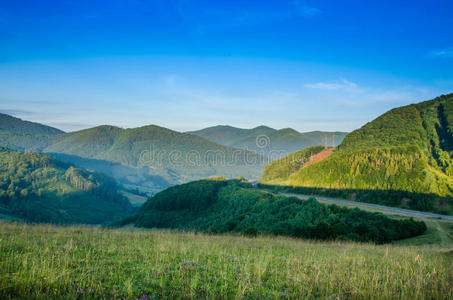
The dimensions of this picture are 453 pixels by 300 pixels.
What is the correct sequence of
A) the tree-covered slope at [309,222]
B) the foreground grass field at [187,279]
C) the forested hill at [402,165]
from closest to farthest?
the foreground grass field at [187,279] → the tree-covered slope at [309,222] → the forested hill at [402,165]

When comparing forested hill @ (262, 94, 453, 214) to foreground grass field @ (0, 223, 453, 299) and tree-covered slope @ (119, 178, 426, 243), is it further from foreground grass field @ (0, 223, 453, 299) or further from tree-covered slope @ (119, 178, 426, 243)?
foreground grass field @ (0, 223, 453, 299)

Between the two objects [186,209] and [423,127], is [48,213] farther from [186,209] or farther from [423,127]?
[423,127]

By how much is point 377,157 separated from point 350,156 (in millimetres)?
8357

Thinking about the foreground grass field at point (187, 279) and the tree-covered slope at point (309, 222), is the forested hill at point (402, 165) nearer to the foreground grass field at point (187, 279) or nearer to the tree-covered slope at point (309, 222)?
the tree-covered slope at point (309, 222)

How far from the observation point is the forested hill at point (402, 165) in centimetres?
4309

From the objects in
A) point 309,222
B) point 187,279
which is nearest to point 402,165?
point 309,222

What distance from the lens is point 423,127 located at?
261 feet

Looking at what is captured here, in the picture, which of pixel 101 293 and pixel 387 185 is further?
pixel 387 185

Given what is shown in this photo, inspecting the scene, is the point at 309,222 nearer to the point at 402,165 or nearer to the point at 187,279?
the point at 187,279

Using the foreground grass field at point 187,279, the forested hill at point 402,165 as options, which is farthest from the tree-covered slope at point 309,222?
the forested hill at point 402,165

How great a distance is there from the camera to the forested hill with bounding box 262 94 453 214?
43.1 meters

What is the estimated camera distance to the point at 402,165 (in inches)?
2044

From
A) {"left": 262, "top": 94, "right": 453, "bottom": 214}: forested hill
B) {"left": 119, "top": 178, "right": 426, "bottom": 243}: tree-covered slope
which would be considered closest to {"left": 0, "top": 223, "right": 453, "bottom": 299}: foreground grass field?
{"left": 119, "top": 178, "right": 426, "bottom": 243}: tree-covered slope

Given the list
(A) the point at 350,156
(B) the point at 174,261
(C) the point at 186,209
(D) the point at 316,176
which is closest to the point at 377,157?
(A) the point at 350,156
